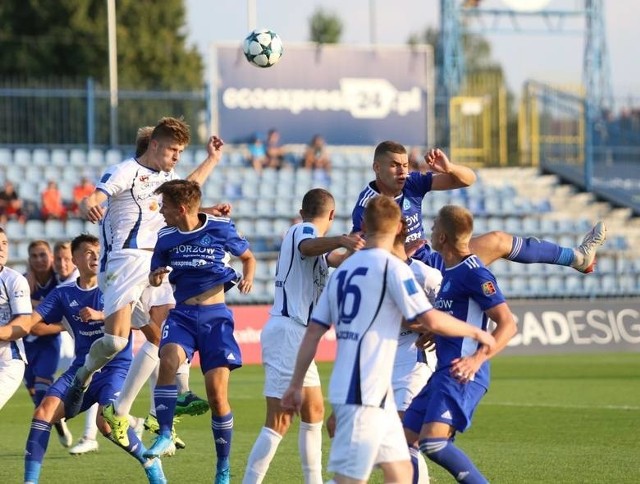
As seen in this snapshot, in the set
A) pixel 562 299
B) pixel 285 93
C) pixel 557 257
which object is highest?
pixel 285 93

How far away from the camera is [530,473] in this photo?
385 inches

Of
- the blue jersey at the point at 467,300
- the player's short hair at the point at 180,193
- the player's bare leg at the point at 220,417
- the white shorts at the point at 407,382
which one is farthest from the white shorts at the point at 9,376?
the blue jersey at the point at 467,300

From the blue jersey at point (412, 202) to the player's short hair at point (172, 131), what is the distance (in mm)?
1436

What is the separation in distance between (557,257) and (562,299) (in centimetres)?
1588

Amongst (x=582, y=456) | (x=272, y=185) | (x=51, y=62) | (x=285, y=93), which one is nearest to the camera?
(x=582, y=456)

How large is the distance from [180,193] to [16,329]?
182 centimetres

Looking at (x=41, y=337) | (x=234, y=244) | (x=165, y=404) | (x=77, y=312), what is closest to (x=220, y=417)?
(x=165, y=404)

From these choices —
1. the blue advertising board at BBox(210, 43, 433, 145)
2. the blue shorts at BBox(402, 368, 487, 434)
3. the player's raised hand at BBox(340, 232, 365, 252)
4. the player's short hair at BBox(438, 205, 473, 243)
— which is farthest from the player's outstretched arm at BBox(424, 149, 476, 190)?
the blue advertising board at BBox(210, 43, 433, 145)

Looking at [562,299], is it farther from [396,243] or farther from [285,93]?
Answer: [396,243]

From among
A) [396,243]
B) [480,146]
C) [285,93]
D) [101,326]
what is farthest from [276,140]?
[396,243]

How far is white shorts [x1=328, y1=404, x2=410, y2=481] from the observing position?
647 centimetres

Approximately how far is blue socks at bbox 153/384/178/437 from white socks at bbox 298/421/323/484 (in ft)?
3.43

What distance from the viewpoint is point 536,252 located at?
965cm

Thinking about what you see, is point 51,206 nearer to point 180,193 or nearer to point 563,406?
point 563,406
